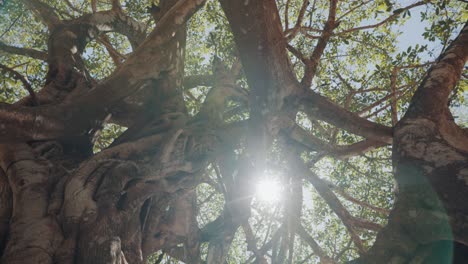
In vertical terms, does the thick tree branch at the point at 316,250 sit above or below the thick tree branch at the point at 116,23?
below

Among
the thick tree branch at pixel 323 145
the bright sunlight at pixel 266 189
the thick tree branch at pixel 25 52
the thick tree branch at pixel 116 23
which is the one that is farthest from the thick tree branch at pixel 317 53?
the thick tree branch at pixel 25 52

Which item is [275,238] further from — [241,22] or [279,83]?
[241,22]

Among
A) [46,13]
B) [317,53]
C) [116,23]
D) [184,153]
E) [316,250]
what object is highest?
[116,23]

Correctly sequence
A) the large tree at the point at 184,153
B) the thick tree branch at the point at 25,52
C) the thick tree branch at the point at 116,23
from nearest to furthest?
the large tree at the point at 184,153 → the thick tree branch at the point at 25,52 → the thick tree branch at the point at 116,23

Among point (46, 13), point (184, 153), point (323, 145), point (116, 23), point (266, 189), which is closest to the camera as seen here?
point (184, 153)

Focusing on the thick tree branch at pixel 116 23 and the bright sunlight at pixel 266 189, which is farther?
the thick tree branch at pixel 116 23

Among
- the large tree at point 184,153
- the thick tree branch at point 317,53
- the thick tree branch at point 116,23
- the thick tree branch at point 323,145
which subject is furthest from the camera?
the thick tree branch at point 116,23

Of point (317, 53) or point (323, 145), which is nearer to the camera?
point (323, 145)

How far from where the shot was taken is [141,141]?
3.21 meters

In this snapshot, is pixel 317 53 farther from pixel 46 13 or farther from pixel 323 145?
pixel 46 13

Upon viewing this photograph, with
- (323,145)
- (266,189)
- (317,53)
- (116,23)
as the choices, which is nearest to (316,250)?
(266,189)

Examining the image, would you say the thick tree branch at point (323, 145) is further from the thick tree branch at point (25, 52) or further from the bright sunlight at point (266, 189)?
the thick tree branch at point (25, 52)

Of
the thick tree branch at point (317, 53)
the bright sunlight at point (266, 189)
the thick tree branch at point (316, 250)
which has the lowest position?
the thick tree branch at point (316, 250)

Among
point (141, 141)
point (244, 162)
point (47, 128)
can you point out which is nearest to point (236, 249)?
point (244, 162)
